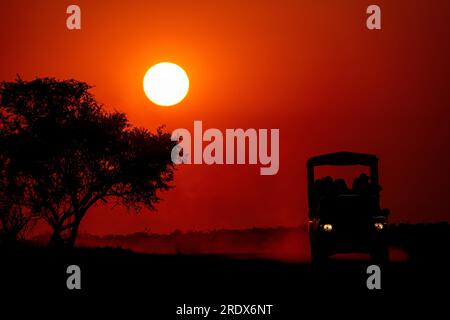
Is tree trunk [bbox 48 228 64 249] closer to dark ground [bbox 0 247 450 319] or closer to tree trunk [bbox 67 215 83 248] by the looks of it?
tree trunk [bbox 67 215 83 248]

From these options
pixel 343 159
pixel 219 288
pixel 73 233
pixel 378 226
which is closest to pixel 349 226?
pixel 378 226

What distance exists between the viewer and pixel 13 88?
39406 mm

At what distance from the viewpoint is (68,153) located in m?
39.8

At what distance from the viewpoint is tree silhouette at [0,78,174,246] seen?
128 feet

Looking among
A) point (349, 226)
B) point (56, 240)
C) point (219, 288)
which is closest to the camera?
point (219, 288)

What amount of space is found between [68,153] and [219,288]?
22.3 meters

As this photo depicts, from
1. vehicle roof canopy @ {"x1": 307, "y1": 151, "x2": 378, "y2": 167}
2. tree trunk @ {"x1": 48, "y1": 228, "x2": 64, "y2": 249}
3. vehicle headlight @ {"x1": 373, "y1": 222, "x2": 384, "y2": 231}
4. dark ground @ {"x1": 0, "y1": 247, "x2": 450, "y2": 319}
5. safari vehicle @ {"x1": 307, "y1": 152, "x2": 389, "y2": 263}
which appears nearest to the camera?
dark ground @ {"x1": 0, "y1": 247, "x2": 450, "y2": 319}

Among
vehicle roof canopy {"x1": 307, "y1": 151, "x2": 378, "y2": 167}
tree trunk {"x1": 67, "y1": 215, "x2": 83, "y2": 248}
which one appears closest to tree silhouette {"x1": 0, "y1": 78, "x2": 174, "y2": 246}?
tree trunk {"x1": 67, "y1": 215, "x2": 83, "y2": 248}

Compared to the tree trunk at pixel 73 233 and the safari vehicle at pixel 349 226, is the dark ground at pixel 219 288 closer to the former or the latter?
the safari vehicle at pixel 349 226

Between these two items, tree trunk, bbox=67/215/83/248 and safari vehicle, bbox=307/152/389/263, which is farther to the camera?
tree trunk, bbox=67/215/83/248

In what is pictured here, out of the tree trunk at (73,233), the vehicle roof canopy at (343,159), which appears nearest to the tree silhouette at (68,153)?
the tree trunk at (73,233)

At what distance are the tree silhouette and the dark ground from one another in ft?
42.0

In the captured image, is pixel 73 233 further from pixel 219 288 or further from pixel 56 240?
pixel 219 288

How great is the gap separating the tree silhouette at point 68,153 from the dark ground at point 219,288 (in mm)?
12811
